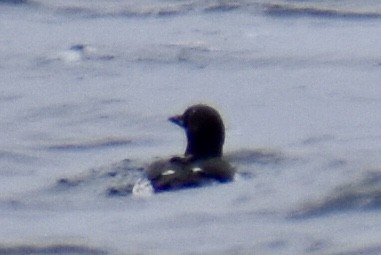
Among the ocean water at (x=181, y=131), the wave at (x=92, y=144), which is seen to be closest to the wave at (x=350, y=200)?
the ocean water at (x=181, y=131)

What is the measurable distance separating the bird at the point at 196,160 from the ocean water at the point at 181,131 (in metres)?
0.13

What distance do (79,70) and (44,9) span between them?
4185 millimetres

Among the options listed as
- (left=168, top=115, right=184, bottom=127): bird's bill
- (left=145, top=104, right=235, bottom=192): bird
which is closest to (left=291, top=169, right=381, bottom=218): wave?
(left=145, top=104, right=235, bottom=192): bird

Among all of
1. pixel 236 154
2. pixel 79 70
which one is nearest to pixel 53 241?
pixel 236 154

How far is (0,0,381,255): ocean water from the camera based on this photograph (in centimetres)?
1285

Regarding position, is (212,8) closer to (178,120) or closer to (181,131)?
(181,131)

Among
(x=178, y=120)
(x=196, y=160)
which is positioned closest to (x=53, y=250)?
(x=196, y=160)

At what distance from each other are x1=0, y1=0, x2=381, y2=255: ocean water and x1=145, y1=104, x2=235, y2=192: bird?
13cm

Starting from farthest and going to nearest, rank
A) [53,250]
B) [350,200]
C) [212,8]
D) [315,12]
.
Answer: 1. [212,8]
2. [315,12]
3. [350,200]
4. [53,250]

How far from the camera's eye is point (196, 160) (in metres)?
14.8

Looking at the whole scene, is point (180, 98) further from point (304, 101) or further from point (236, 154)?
point (236, 154)

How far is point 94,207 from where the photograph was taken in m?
13.8

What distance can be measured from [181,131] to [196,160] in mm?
2232

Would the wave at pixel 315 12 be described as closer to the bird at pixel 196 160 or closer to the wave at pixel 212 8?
the wave at pixel 212 8
